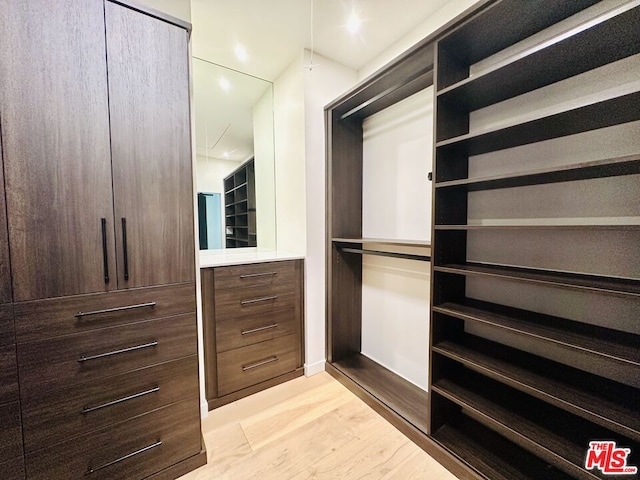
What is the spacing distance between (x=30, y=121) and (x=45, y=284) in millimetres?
634

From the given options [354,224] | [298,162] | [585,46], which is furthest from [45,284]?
[585,46]

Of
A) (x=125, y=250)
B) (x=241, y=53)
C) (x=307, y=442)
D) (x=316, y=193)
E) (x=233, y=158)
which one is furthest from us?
(x=233, y=158)

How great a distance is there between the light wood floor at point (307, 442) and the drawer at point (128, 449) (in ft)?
0.59

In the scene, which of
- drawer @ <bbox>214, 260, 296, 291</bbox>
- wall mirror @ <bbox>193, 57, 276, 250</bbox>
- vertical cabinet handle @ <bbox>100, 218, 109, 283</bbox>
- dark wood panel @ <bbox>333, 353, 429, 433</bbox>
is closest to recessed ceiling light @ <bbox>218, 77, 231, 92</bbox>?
wall mirror @ <bbox>193, 57, 276, 250</bbox>

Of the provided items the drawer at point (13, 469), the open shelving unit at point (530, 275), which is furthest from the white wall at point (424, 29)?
the drawer at point (13, 469)

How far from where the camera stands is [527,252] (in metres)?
1.35

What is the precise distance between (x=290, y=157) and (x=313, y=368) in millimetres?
1856

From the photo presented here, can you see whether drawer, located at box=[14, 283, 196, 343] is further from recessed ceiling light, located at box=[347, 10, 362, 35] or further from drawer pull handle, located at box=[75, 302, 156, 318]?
recessed ceiling light, located at box=[347, 10, 362, 35]

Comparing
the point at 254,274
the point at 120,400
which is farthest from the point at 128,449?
the point at 254,274

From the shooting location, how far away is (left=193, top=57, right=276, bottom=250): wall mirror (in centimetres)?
227

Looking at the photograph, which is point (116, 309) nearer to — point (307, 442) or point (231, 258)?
point (231, 258)

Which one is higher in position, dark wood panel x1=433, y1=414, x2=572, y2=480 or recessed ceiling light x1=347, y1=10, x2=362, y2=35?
recessed ceiling light x1=347, y1=10, x2=362, y2=35

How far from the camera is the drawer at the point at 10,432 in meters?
1.00

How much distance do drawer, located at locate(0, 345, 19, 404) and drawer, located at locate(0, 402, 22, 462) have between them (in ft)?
0.11
